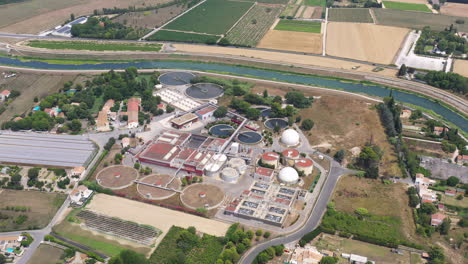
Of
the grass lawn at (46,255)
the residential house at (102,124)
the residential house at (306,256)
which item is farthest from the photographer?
the residential house at (102,124)

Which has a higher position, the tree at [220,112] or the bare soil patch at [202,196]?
the tree at [220,112]

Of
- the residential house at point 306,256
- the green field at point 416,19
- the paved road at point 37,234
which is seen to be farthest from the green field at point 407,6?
the paved road at point 37,234

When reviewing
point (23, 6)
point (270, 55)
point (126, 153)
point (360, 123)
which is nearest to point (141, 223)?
point (126, 153)

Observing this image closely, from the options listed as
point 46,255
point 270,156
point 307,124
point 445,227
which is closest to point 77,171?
point 46,255

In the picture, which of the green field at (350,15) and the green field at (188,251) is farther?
the green field at (350,15)

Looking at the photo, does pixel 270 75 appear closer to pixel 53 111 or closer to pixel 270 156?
pixel 270 156

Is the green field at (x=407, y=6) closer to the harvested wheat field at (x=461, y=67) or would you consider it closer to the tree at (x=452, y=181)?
the harvested wheat field at (x=461, y=67)

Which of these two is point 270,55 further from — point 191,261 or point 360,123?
point 191,261
